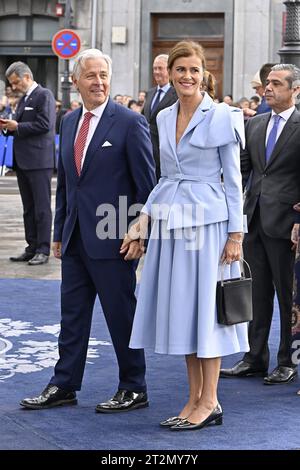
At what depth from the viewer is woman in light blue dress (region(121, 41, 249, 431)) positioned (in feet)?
21.5

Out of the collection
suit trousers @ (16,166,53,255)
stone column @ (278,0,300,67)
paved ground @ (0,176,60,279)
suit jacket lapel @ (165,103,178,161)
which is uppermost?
stone column @ (278,0,300,67)

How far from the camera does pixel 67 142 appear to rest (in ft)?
23.5

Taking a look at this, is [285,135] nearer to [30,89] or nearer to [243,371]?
[243,371]

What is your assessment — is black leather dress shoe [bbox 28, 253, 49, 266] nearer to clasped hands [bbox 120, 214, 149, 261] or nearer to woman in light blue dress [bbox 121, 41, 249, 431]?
clasped hands [bbox 120, 214, 149, 261]

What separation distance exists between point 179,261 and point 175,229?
0.18 metres

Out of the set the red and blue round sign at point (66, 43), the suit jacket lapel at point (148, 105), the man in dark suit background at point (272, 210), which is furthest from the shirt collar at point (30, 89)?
the red and blue round sign at point (66, 43)

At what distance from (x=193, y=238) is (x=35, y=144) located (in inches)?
273

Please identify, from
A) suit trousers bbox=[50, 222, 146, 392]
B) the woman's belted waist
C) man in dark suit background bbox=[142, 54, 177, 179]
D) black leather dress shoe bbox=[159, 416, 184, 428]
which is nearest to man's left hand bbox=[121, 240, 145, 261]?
suit trousers bbox=[50, 222, 146, 392]

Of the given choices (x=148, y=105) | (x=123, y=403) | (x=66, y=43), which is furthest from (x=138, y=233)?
(x=66, y=43)

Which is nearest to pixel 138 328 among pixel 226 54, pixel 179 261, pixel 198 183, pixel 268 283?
pixel 179 261

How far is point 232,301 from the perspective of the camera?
6.61 meters

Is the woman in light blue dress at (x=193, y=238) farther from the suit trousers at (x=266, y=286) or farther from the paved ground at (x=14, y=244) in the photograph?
the paved ground at (x=14, y=244)

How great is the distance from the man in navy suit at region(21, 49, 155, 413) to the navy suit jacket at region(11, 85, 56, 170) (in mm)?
6019
